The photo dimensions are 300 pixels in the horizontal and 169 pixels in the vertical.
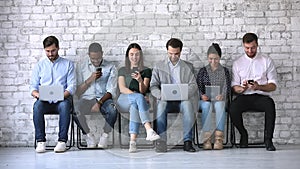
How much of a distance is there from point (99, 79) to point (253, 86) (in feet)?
5.43

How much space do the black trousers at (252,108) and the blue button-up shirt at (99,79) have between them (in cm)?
130

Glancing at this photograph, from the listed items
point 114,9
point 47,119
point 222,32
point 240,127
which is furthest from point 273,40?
point 47,119

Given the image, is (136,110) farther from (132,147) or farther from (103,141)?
(103,141)

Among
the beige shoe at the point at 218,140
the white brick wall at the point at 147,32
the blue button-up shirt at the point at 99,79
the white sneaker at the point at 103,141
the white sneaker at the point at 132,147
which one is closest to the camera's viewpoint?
the white sneaker at the point at 132,147

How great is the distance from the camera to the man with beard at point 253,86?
5.19 meters

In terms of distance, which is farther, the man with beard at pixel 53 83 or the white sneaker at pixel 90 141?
the white sneaker at pixel 90 141

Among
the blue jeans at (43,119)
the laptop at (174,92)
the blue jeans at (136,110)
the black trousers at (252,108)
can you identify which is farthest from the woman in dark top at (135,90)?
the black trousers at (252,108)

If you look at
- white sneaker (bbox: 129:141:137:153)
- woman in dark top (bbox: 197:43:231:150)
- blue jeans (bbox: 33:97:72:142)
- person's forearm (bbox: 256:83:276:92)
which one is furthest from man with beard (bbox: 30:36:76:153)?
person's forearm (bbox: 256:83:276:92)

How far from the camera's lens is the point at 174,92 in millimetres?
5188

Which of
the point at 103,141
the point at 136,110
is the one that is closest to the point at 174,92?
the point at 136,110

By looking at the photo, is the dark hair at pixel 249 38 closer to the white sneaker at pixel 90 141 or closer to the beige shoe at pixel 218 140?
the beige shoe at pixel 218 140

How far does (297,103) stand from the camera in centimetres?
561

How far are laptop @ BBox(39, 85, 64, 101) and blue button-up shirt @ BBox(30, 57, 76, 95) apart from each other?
0.55 feet

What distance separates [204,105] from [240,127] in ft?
1.44
